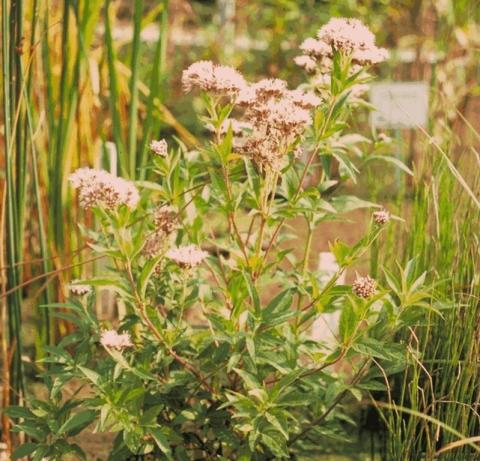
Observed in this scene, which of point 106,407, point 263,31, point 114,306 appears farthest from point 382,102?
point 263,31

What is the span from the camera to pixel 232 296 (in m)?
1.55

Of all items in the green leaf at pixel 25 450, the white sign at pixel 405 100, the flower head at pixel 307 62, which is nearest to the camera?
the green leaf at pixel 25 450

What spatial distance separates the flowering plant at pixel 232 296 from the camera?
4.66 ft

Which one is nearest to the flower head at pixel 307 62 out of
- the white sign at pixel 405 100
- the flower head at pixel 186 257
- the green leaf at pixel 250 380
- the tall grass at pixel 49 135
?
the tall grass at pixel 49 135

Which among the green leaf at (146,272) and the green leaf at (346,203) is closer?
the green leaf at (146,272)

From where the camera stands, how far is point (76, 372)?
1.58 meters

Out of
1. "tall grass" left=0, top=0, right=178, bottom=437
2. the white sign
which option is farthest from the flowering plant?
the white sign

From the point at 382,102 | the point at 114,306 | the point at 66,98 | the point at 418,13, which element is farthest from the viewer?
the point at 418,13

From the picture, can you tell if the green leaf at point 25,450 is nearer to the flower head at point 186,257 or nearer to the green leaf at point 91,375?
the green leaf at point 91,375

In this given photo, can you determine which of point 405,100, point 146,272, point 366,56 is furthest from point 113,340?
point 405,100

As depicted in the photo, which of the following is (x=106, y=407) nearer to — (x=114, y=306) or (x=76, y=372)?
(x=76, y=372)

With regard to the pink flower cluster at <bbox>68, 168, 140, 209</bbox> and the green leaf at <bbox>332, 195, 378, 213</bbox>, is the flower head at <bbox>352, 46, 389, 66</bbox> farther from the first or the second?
the pink flower cluster at <bbox>68, 168, 140, 209</bbox>

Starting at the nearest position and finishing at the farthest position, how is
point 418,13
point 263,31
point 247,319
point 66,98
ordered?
point 247,319 → point 66,98 → point 418,13 → point 263,31

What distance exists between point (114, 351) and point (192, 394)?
0.22 metres
